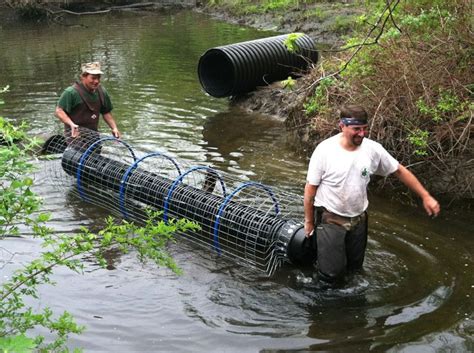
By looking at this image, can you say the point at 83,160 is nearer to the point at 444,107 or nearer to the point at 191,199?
the point at 191,199

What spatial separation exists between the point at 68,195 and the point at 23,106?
→ 6213 millimetres

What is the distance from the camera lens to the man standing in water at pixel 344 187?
20.3ft

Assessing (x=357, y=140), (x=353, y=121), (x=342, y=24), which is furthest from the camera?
(x=342, y=24)

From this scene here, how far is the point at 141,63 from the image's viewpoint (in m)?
19.9

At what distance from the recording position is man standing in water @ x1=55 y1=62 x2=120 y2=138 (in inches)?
366

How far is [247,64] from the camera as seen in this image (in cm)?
1461

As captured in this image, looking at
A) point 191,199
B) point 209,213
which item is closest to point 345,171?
point 209,213

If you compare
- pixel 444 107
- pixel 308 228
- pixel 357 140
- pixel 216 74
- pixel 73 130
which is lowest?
pixel 216 74

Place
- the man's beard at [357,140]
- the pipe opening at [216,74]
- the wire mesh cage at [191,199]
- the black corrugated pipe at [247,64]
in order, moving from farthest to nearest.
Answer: the pipe opening at [216,74], the black corrugated pipe at [247,64], the wire mesh cage at [191,199], the man's beard at [357,140]

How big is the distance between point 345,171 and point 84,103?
4.82 meters

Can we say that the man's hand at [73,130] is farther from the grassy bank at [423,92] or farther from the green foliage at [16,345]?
the green foliage at [16,345]

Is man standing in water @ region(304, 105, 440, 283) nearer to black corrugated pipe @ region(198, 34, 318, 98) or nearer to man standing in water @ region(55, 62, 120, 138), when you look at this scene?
man standing in water @ region(55, 62, 120, 138)

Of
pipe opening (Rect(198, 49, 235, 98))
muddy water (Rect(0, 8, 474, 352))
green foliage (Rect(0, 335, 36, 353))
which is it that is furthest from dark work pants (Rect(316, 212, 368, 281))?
pipe opening (Rect(198, 49, 235, 98))

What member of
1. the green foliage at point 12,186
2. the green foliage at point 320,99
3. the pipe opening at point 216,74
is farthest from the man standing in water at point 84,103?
the pipe opening at point 216,74
